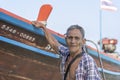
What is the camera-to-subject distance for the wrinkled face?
2387 mm

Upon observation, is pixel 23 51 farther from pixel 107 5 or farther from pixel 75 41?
pixel 107 5

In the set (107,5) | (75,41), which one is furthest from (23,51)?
(107,5)

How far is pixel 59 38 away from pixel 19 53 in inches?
41.0

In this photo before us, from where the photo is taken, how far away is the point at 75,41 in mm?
2391

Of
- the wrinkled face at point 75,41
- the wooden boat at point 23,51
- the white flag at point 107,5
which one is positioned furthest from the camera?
the white flag at point 107,5

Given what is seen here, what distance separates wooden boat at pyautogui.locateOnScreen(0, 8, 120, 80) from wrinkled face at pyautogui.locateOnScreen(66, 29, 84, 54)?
272 cm

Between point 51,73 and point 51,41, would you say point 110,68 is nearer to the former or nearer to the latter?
point 51,73

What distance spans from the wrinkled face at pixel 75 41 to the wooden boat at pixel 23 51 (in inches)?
107

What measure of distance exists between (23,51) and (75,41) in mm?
3191

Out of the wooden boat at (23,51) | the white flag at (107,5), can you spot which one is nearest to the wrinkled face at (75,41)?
the wooden boat at (23,51)

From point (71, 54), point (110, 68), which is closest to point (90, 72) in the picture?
point (71, 54)

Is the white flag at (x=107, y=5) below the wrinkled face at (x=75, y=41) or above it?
above

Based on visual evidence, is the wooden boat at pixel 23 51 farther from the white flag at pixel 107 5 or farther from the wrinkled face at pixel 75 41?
the white flag at pixel 107 5

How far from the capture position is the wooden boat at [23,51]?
16.6 feet
